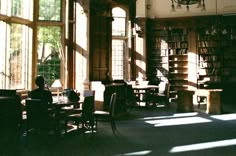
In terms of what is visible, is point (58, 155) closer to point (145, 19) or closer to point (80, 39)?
point (80, 39)

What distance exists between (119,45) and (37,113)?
8.64 metres

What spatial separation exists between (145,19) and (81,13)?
15.9 feet

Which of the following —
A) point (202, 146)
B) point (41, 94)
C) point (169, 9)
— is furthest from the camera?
point (169, 9)

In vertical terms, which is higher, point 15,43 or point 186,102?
point 15,43

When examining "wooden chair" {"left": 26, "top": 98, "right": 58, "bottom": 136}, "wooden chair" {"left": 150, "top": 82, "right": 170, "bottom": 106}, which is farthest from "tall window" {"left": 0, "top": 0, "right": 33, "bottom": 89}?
"wooden chair" {"left": 150, "top": 82, "right": 170, "bottom": 106}

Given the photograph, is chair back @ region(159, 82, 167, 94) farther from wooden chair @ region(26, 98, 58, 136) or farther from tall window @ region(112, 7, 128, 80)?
wooden chair @ region(26, 98, 58, 136)

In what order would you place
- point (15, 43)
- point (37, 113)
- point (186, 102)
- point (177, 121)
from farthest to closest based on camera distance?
point (186, 102)
point (15, 43)
point (177, 121)
point (37, 113)

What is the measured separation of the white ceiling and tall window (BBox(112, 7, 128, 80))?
2.98ft

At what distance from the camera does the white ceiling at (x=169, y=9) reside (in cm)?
1321

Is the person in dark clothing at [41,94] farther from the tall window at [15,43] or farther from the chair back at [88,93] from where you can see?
the tall window at [15,43]

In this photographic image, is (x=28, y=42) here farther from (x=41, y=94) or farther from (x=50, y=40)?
(x=41, y=94)

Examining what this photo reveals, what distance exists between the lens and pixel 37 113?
5457mm

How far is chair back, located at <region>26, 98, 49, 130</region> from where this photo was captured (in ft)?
17.8

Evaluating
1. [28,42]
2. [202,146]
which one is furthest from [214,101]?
[28,42]
